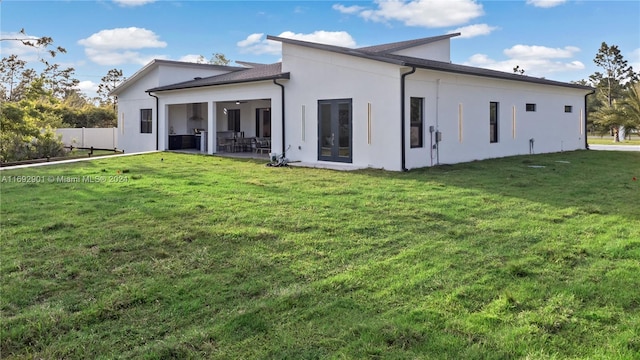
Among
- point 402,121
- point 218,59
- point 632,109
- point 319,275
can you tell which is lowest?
point 319,275

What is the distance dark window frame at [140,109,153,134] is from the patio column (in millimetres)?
4358

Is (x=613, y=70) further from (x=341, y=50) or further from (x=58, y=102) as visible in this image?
(x=58, y=102)

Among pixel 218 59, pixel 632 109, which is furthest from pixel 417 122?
pixel 218 59

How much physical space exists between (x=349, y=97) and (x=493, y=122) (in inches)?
234

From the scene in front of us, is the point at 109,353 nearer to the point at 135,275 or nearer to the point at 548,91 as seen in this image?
the point at 135,275

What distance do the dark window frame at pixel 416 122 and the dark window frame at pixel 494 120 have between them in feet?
13.5

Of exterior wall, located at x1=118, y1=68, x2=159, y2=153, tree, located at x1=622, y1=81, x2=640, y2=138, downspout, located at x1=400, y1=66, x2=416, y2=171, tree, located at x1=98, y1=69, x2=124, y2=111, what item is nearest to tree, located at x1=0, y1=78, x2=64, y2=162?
exterior wall, located at x1=118, y1=68, x2=159, y2=153

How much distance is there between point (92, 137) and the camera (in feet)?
87.0

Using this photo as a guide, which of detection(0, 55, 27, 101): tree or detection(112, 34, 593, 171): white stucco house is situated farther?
detection(0, 55, 27, 101): tree

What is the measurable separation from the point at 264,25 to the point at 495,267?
2366cm

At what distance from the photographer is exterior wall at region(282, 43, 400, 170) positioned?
12.8 m

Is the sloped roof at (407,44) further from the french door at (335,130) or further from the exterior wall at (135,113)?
the exterior wall at (135,113)

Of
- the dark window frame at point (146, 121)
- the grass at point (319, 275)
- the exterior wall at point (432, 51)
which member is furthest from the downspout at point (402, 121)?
the dark window frame at point (146, 121)

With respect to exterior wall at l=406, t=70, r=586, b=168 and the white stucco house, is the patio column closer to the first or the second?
the white stucco house
